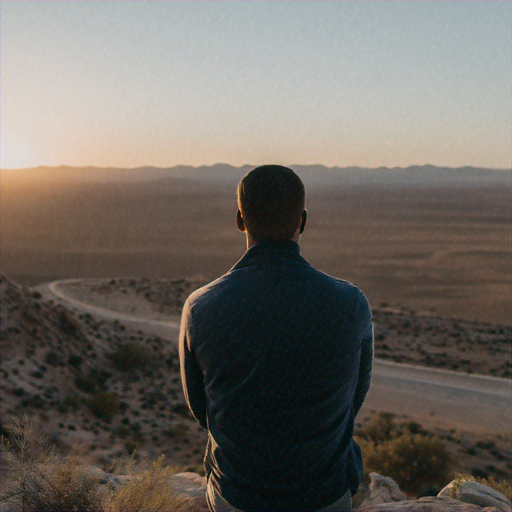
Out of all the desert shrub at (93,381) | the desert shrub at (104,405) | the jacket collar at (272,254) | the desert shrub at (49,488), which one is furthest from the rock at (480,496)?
the desert shrub at (93,381)

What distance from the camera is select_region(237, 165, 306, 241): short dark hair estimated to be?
7.16ft

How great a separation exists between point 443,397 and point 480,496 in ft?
Result: 48.8

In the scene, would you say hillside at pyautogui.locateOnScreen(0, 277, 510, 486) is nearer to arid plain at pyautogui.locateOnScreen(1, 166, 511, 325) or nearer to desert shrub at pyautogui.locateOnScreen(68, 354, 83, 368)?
desert shrub at pyautogui.locateOnScreen(68, 354, 83, 368)

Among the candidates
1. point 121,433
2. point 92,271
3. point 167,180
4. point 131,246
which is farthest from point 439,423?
point 167,180

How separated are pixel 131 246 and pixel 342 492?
228 ft

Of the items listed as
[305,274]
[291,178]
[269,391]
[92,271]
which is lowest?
[92,271]

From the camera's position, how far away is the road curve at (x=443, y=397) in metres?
16.5

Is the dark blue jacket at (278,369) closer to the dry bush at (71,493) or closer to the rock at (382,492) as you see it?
the dry bush at (71,493)

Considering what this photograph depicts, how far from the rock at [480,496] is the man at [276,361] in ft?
9.08

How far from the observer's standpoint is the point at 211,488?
8.03 feet

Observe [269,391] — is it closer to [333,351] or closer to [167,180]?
[333,351]

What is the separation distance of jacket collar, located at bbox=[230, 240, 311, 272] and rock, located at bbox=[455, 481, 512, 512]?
3339 mm

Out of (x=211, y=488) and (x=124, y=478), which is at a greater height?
(x=211, y=488)

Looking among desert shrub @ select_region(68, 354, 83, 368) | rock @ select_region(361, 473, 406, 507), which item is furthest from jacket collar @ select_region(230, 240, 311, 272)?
desert shrub @ select_region(68, 354, 83, 368)
